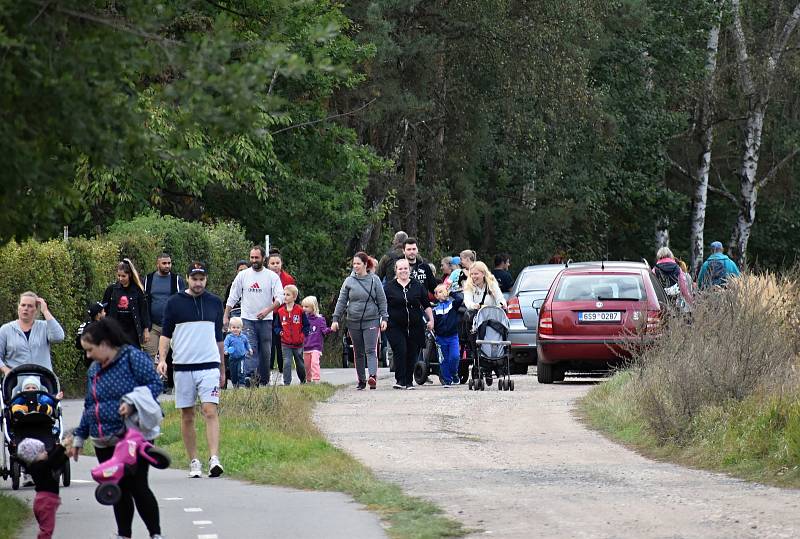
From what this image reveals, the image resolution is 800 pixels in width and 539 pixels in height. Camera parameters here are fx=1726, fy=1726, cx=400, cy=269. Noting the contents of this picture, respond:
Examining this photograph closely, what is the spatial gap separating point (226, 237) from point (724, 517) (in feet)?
65.2

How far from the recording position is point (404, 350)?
76.0 feet

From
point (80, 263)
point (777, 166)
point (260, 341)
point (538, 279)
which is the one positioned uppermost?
point (777, 166)

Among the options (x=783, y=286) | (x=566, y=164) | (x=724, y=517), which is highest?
(x=566, y=164)

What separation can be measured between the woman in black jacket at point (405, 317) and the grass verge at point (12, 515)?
10880 millimetres

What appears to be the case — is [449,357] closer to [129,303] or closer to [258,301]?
[258,301]

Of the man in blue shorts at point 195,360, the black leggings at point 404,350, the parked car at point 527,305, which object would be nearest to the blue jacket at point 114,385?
the man in blue shorts at point 195,360

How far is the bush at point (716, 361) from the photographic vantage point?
15.7 metres

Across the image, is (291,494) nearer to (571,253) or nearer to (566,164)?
(566,164)

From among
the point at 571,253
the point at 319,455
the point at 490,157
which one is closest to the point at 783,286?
the point at 319,455

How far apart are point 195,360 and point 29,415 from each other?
174 centimetres

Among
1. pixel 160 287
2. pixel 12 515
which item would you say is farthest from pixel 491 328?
pixel 12 515

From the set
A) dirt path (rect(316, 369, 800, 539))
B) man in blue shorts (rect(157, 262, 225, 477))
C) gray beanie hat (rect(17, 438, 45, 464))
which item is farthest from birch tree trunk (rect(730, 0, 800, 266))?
gray beanie hat (rect(17, 438, 45, 464))

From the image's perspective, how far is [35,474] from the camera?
10.1 m

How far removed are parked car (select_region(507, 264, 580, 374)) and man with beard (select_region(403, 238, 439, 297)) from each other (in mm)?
3172
